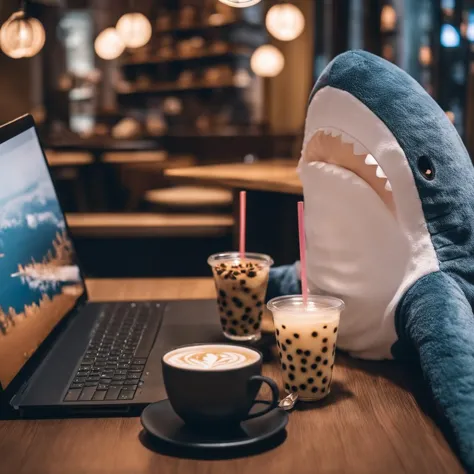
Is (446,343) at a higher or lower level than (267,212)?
higher

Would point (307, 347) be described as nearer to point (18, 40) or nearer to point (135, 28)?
point (18, 40)

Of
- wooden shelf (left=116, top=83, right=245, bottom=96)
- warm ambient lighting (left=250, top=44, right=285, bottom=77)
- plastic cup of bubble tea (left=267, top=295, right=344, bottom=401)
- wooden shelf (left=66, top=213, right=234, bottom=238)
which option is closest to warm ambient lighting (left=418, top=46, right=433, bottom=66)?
warm ambient lighting (left=250, top=44, right=285, bottom=77)

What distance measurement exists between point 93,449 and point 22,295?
13.2 inches

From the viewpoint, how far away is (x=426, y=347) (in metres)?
0.96

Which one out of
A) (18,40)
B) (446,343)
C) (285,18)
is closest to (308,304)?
(446,343)

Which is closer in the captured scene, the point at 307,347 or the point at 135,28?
the point at 307,347

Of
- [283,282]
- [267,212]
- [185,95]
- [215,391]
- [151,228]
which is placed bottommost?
[151,228]

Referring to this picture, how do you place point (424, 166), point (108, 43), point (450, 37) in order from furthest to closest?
point (108, 43) → point (450, 37) → point (424, 166)

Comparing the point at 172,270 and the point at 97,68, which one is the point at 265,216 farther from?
the point at 97,68

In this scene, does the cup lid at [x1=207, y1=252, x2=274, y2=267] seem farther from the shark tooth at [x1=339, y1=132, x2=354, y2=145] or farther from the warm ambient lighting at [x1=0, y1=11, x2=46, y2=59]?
the warm ambient lighting at [x1=0, y1=11, x2=46, y2=59]

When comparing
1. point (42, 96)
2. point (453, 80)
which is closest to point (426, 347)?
point (453, 80)

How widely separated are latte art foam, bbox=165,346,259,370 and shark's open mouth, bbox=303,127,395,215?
367 mm

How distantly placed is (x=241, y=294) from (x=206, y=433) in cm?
43

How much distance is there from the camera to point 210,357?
88 cm
